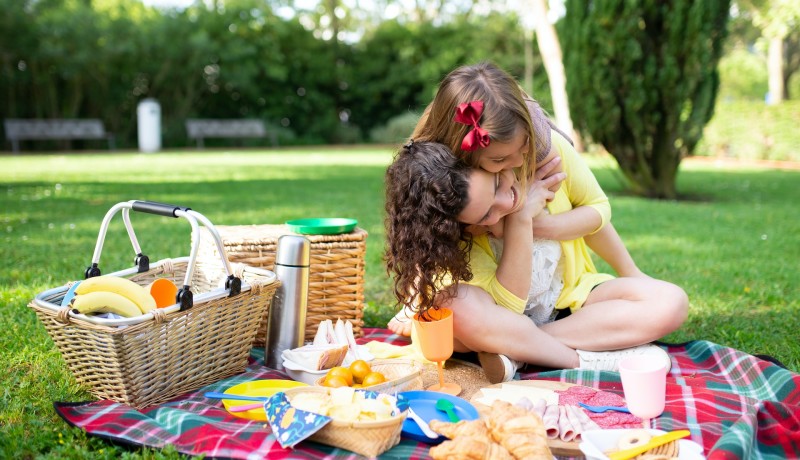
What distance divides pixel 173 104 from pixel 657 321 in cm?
1819

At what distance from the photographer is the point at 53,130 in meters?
16.6

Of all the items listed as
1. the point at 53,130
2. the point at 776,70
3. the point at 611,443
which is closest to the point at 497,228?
the point at 611,443

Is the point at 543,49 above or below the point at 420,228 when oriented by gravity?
above

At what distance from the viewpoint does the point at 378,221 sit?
6.54 m

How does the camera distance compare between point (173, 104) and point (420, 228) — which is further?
point (173, 104)

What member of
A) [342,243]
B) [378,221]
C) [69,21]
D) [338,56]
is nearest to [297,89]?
[338,56]

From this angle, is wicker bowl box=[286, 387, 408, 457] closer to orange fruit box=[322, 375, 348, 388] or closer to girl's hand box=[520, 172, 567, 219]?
orange fruit box=[322, 375, 348, 388]

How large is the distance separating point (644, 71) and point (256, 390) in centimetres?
674

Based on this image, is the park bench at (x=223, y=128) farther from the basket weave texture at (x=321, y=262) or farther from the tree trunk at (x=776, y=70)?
the basket weave texture at (x=321, y=262)

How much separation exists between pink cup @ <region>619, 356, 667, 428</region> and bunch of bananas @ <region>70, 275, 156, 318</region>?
1.53m

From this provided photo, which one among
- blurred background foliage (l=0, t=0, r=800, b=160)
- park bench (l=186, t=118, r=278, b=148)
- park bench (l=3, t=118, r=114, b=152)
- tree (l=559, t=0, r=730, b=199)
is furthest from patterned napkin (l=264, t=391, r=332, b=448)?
park bench (l=186, t=118, r=278, b=148)

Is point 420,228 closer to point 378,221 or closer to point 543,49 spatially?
point 378,221

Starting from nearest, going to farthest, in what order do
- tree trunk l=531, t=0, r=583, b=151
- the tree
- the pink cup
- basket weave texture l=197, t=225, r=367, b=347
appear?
1. the pink cup
2. basket weave texture l=197, t=225, r=367, b=347
3. the tree
4. tree trunk l=531, t=0, r=583, b=151

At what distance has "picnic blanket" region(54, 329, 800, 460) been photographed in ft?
6.61
